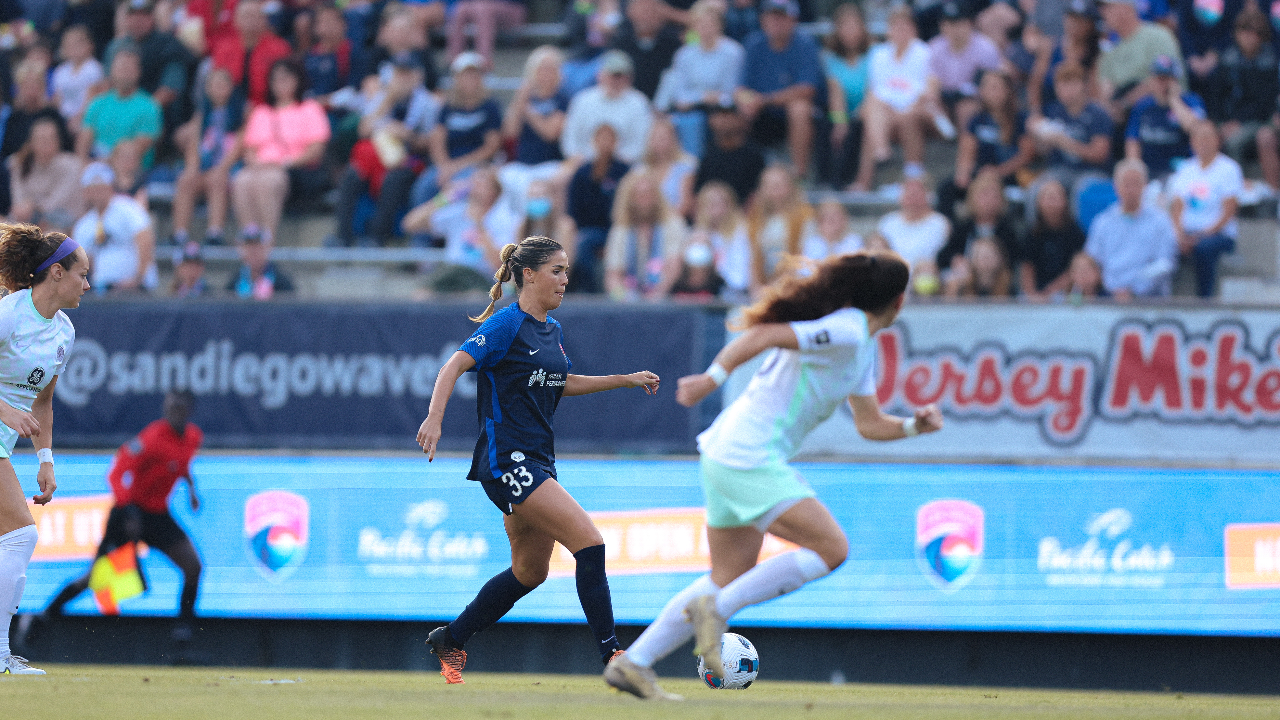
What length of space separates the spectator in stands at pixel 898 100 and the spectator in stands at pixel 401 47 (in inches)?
175

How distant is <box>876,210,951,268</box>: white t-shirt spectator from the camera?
1242cm

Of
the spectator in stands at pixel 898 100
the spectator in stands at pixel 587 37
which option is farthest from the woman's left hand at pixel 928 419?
the spectator in stands at pixel 587 37

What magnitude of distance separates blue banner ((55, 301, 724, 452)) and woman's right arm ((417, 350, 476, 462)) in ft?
12.7

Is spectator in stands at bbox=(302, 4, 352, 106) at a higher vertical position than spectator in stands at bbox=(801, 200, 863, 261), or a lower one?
higher

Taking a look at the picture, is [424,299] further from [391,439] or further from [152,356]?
[152,356]

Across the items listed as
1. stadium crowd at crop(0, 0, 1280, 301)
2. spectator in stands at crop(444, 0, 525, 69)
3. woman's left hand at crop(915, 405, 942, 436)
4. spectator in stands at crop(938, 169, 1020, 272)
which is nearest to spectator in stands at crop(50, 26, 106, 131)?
stadium crowd at crop(0, 0, 1280, 301)

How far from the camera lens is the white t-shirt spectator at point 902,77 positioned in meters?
13.9

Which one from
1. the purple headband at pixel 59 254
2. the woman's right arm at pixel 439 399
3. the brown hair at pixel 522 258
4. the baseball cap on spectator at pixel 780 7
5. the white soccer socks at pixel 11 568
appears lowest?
the white soccer socks at pixel 11 568

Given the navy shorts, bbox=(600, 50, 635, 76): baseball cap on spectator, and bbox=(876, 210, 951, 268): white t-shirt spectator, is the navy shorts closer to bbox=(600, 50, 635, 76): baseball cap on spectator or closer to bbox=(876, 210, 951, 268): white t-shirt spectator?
bbox=(876, 210, 951, 268): white t-shirt spectator

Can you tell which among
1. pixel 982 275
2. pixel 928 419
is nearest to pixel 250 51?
pixel 982 275

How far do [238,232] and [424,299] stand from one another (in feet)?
15.0

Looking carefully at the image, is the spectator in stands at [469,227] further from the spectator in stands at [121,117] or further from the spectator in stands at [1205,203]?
the spectator in stands at [1205,203]

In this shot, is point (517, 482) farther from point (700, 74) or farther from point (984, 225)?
point (700, 74)

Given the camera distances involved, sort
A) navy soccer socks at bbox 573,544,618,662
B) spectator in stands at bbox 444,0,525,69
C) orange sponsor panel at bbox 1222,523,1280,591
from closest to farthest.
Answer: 1. navy soccer socks at bbox 573,544,618,662
2. orange sponsor panel at bbox 1222,523,1280,591
3. spectator in stands at bbox 444,0,525,69
